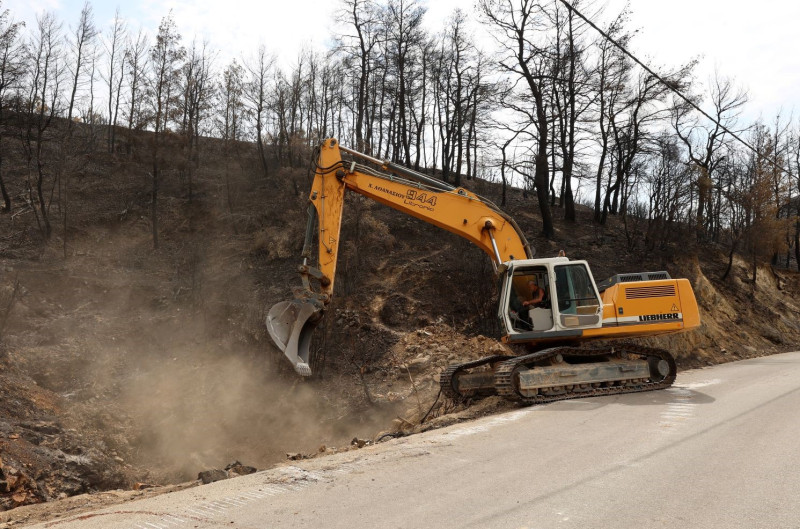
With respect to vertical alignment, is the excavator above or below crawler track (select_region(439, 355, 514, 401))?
above

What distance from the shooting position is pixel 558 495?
16.9 feet

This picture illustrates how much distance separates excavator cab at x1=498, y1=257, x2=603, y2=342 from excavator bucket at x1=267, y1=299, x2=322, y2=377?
3.42m

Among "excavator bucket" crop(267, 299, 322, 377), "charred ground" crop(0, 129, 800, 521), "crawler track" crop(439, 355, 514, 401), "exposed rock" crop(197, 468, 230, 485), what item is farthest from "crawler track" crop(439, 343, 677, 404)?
"exposed rock" crop(197, 468, 230, 485)

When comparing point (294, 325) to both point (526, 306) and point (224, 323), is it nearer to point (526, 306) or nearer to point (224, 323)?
point (526, 306)

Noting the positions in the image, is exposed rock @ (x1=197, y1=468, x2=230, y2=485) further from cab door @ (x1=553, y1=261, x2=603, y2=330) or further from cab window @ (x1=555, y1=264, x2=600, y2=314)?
cab window @ (x1=555, y1=264, x2=600, y2=314)

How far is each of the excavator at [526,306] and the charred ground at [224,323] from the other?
3.52ft

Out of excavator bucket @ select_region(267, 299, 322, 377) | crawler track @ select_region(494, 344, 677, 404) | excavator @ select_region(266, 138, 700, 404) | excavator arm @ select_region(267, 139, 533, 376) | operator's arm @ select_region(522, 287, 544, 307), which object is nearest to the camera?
crawler track @ select_region(494, 344, 677, 404)

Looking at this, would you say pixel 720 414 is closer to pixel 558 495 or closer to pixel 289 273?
pixel 558 495

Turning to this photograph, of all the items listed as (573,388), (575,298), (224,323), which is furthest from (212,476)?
(224,323)

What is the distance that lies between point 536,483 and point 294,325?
5580mm

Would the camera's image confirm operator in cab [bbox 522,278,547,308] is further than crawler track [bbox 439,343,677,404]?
Yes

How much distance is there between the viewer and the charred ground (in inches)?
432

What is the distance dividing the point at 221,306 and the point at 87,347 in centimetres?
419

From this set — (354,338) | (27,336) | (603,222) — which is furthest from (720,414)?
(603,222)
